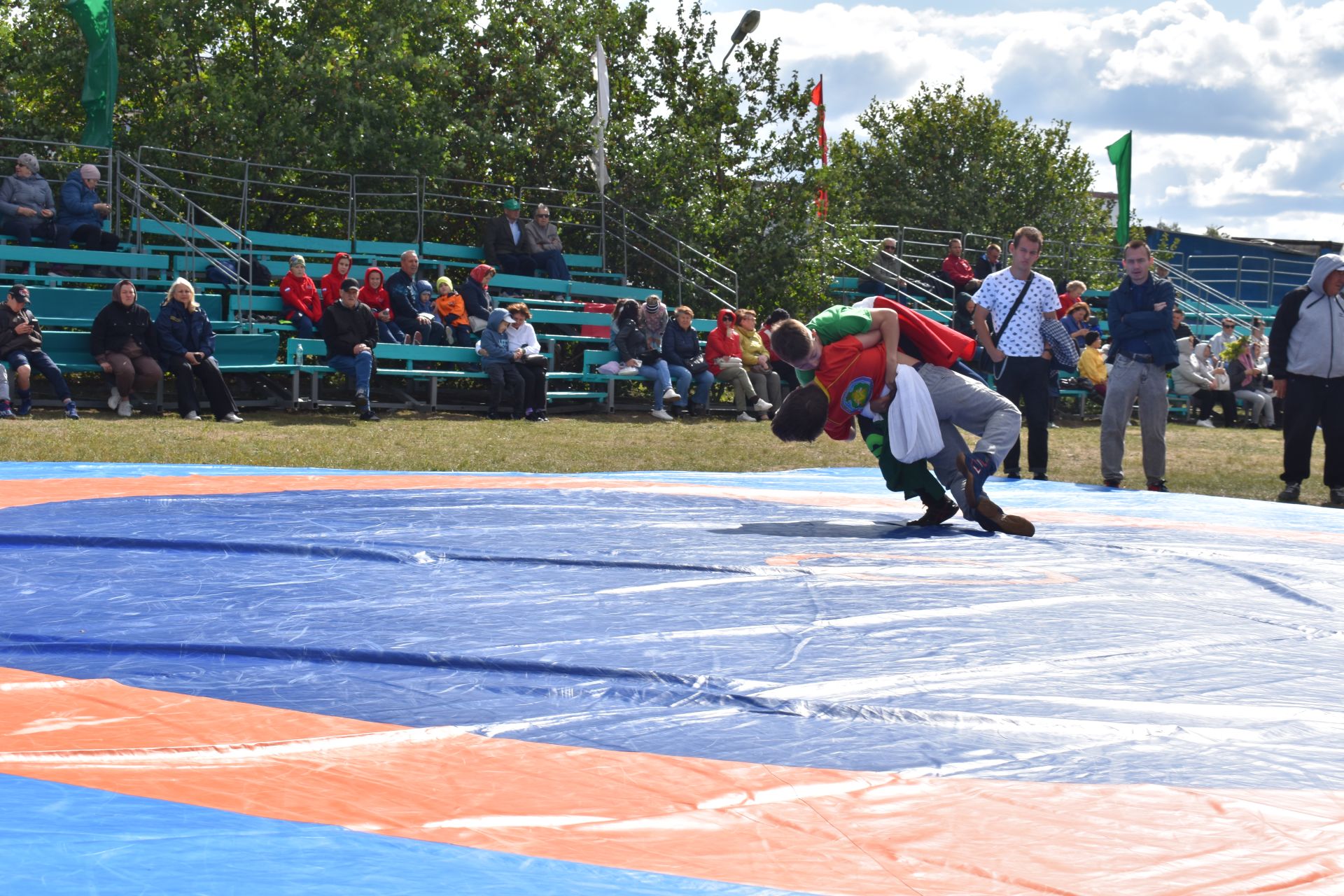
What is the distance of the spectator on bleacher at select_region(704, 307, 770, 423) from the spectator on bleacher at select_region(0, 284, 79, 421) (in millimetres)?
6555

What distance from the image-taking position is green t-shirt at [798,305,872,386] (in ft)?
17.5

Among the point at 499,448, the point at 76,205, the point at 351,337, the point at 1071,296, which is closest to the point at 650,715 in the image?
the point at 499,448

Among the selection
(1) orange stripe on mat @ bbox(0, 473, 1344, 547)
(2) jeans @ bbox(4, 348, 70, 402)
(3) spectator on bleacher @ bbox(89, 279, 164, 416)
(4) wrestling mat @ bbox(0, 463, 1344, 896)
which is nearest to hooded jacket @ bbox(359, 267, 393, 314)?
(3) spectator on bleacher @ bbox(89, 279, 164, 416)

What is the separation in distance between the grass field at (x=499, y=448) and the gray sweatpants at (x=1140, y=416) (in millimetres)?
670

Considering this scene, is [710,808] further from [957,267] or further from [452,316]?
[957,267]

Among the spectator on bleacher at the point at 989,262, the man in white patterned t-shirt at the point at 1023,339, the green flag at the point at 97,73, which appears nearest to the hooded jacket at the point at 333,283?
the green flag at the point at 97,73

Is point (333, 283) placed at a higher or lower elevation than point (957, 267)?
lower

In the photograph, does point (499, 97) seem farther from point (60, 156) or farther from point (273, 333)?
point (273, 333)

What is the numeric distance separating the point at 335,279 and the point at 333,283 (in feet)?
0.16

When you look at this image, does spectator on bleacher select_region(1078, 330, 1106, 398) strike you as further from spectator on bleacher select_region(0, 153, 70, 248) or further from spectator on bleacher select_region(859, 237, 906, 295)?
spectator on bleacher select_region(0, 153, 70, 248)

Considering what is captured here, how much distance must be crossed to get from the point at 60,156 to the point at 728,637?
62.8 feet

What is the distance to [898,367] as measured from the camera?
543 centimetres

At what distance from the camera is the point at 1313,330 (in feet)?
27.6

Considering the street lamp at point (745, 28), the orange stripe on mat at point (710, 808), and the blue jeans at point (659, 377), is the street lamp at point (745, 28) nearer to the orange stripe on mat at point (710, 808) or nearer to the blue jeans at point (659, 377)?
the blue jeans at point (659, 377)
